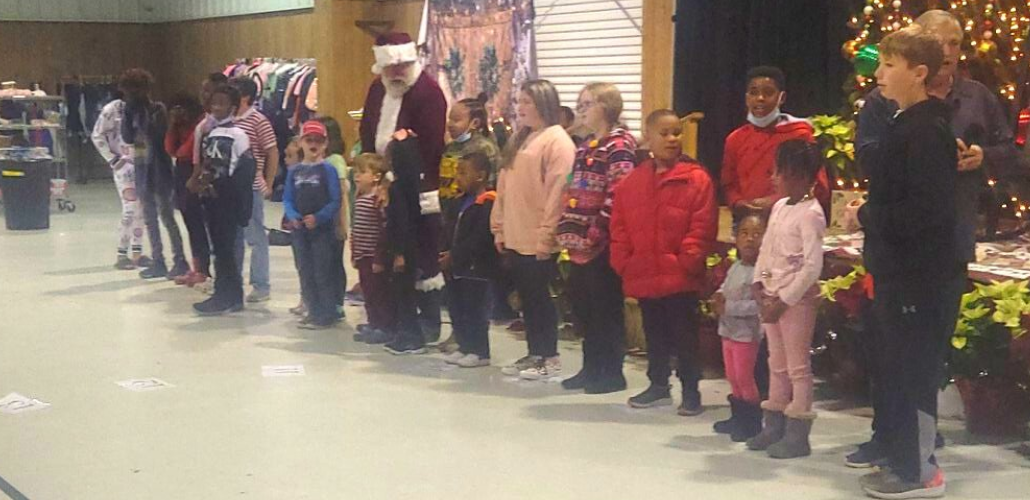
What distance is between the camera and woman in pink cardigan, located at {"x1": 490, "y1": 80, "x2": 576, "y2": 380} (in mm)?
5504

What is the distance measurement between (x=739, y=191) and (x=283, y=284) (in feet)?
13.7

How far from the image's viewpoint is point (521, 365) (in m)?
5.87

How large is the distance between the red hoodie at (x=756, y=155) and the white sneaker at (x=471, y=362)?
1.53 metres

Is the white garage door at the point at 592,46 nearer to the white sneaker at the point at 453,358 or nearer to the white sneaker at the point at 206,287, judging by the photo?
the white sneaker at the point at 453,358

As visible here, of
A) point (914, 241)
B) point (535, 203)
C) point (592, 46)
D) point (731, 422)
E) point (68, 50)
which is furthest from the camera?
point (68, 50)

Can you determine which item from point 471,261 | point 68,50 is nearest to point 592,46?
point 471,261

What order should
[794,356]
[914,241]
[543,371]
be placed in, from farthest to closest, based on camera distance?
[543,371] < [794,356] < [914,241]

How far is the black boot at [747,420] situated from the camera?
4691 millimetres

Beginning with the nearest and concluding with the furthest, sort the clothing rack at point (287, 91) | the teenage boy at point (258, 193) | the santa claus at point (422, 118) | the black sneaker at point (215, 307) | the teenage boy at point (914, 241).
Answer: the teenage boy at point (914, 241)
the santa claus at point (422, 118)
the black sneaker at point (215, 307)
the teenage boy at point (258, 193)
the clothing rack at point (287, 91)

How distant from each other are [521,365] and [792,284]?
1.87 m

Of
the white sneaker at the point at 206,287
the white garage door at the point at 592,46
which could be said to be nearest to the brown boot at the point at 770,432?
the white garage door at the point at 592,46

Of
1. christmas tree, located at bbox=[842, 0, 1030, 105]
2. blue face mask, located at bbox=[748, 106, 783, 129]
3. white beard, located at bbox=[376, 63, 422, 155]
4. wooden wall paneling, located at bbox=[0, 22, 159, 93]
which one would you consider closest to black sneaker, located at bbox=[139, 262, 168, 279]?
white beard, located at bbox=[376, 63, 422, 155]

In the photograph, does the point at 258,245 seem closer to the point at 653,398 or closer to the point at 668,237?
the point at 653,398

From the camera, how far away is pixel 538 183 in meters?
5.55
